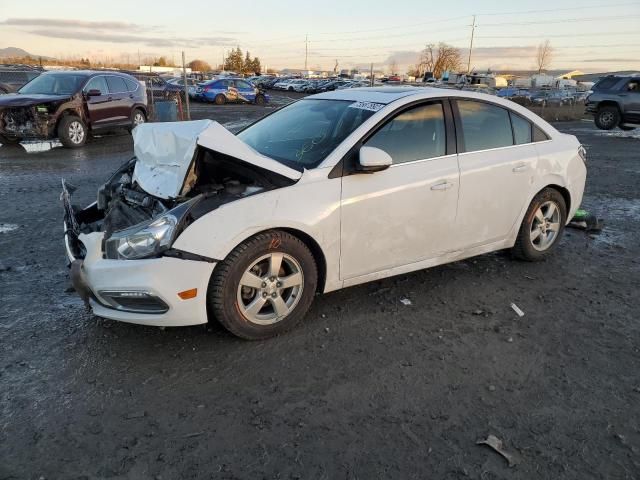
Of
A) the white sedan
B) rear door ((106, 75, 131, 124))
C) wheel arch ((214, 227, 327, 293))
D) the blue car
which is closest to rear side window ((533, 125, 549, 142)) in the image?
the white sedan

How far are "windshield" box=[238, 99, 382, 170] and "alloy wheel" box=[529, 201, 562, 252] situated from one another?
2109 mm

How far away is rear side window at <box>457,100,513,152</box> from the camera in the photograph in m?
4.39

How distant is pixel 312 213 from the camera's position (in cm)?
351

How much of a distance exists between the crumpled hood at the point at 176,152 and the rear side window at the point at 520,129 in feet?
7.70

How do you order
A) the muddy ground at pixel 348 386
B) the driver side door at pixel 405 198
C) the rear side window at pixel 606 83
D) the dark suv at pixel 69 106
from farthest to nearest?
1. the rear side window at pixel 606 83
2. the dark suv at pixel 69 106
3. the driver side door at pixel 405 198
4. the muddy ground at pixel 348 386

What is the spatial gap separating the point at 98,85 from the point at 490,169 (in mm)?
11426

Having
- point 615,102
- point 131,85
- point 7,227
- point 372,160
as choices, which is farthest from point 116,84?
point 615,102

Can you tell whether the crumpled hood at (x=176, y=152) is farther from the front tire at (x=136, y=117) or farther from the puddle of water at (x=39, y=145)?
the front tire at (x=136, y=117)

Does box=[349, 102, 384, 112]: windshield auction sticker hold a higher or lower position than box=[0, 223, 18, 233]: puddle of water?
higher

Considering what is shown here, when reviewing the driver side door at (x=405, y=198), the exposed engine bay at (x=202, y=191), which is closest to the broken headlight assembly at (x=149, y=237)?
the exposed engine bay at (x=202, y=191)

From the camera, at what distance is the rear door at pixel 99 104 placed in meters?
12.5

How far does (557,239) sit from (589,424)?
286 cm

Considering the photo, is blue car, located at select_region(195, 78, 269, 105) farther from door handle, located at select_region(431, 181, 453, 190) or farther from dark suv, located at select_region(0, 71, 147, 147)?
door handle, located at select_region(431, 181, 453, 190)

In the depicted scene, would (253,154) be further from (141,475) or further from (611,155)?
(611,155)
